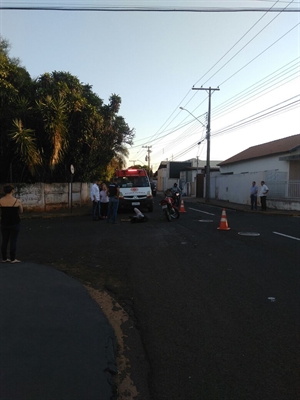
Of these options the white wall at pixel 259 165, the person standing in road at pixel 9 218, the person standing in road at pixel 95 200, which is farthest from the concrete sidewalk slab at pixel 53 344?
the white wall at pixel 259 165

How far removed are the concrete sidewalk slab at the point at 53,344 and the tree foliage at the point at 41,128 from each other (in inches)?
540

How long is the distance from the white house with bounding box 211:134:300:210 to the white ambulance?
8.69 m

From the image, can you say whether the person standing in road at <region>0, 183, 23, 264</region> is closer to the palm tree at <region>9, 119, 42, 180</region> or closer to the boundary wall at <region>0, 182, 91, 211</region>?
the palm tree at <region>9, 119, 42, 180</region>

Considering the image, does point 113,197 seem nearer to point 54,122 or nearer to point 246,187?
point 54,122

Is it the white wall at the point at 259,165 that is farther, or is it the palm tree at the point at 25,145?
the white wall at the point at 259,165

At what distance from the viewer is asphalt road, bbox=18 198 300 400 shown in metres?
3.43

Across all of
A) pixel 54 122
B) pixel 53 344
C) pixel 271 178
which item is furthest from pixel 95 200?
pixel 271 178

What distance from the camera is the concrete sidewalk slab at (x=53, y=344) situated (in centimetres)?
318

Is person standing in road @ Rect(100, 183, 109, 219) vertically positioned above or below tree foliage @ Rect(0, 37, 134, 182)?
below

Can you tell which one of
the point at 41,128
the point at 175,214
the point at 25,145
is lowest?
the point at 175,214

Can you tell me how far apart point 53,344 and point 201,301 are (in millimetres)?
2408

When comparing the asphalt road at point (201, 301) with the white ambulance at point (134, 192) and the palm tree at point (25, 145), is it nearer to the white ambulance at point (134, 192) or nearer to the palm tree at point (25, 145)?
the white ambulance at point (134, 192)

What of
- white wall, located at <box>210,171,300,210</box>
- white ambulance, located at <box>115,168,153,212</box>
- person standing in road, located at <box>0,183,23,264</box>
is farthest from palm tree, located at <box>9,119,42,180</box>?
white wall, located at <box>210,171,300,210</box>

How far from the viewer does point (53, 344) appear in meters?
3.98
